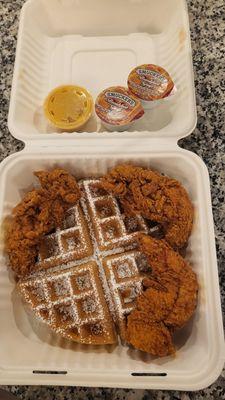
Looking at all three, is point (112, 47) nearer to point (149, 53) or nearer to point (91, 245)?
point (149, 53)

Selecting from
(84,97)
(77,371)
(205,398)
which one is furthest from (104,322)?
(84,97)

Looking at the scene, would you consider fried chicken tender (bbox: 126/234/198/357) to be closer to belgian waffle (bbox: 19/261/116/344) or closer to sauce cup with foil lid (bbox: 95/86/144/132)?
belgian waffle (bbox: 19/261/116/344)

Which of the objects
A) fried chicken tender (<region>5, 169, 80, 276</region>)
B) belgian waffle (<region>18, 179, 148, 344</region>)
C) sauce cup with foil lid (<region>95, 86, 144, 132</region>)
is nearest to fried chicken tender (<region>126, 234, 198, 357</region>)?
belgian waffle (<region>18, 179, 148, 344</region>)

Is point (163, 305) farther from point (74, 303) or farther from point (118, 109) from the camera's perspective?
point (118, 109)

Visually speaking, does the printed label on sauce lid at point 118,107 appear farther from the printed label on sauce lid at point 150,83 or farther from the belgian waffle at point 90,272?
the belgian waffle at point 90,272

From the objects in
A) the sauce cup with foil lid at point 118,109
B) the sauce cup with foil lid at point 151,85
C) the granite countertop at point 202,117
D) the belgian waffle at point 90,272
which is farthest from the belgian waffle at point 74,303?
the sauce cup with foil lid at point 151,85
